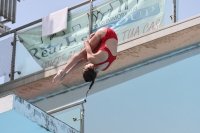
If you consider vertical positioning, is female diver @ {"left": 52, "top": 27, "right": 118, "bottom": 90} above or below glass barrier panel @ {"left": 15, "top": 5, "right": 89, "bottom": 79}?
below

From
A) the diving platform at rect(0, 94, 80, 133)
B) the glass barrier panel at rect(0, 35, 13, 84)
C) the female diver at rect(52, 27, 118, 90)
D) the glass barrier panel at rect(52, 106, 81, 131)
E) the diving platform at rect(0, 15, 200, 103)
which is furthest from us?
the glass barrier panel at rect(0, 35, 13, 84)

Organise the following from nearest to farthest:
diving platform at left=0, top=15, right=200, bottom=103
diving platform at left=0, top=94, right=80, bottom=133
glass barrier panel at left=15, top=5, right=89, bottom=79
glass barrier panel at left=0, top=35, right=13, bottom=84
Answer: diving platform at left=0, top=94, right=80, bottom=133, diving platform at left=0, top=15, right=200, bottom=103, glass barrier panel at left=15, top=5, right=89, bottom=79, glass barrier panel at left=0, top=35, right=13, bottom=84

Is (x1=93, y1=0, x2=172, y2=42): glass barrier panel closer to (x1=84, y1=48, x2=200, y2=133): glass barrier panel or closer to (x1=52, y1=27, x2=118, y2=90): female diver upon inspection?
(x1=84, y1=48, x2=200, y2=133): glass barrier panel

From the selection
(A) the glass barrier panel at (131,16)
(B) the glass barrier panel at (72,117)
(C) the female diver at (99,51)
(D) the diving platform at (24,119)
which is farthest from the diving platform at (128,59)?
(C) the female diver at (99,51)

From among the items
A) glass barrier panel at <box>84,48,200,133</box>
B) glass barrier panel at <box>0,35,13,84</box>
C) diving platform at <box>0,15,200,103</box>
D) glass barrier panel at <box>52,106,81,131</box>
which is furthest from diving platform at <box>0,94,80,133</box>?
glass barrier panel at <box>0,35,13,84</box>

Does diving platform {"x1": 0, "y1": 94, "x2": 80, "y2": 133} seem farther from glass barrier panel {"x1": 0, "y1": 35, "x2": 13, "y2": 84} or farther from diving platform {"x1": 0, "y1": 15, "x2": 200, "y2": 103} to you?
glass barrier panel {"x1": 0, "y1": 35, "x2": 13, "y2": 84}

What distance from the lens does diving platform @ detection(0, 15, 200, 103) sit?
11.8 m

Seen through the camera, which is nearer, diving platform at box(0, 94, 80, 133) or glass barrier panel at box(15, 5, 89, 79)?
diving platform at box(0, 94, 80, 133)

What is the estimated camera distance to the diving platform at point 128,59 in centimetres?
1175

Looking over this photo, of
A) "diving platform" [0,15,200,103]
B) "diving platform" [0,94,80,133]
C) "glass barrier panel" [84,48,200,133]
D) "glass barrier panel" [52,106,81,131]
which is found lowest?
"diving platform" [0,94,80,133]

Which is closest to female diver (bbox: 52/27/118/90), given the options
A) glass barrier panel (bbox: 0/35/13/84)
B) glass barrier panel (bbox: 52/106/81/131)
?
glass barrier panel (bbox: 52/106/81/131)

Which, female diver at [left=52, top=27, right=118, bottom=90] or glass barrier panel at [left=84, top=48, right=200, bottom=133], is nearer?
female diver at [left=52, top=27, right=118, bottom=90]

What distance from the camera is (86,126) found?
41.9 ft

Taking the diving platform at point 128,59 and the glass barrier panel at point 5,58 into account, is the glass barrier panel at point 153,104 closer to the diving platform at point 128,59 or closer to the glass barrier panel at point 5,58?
the diving platform at point 128,59
